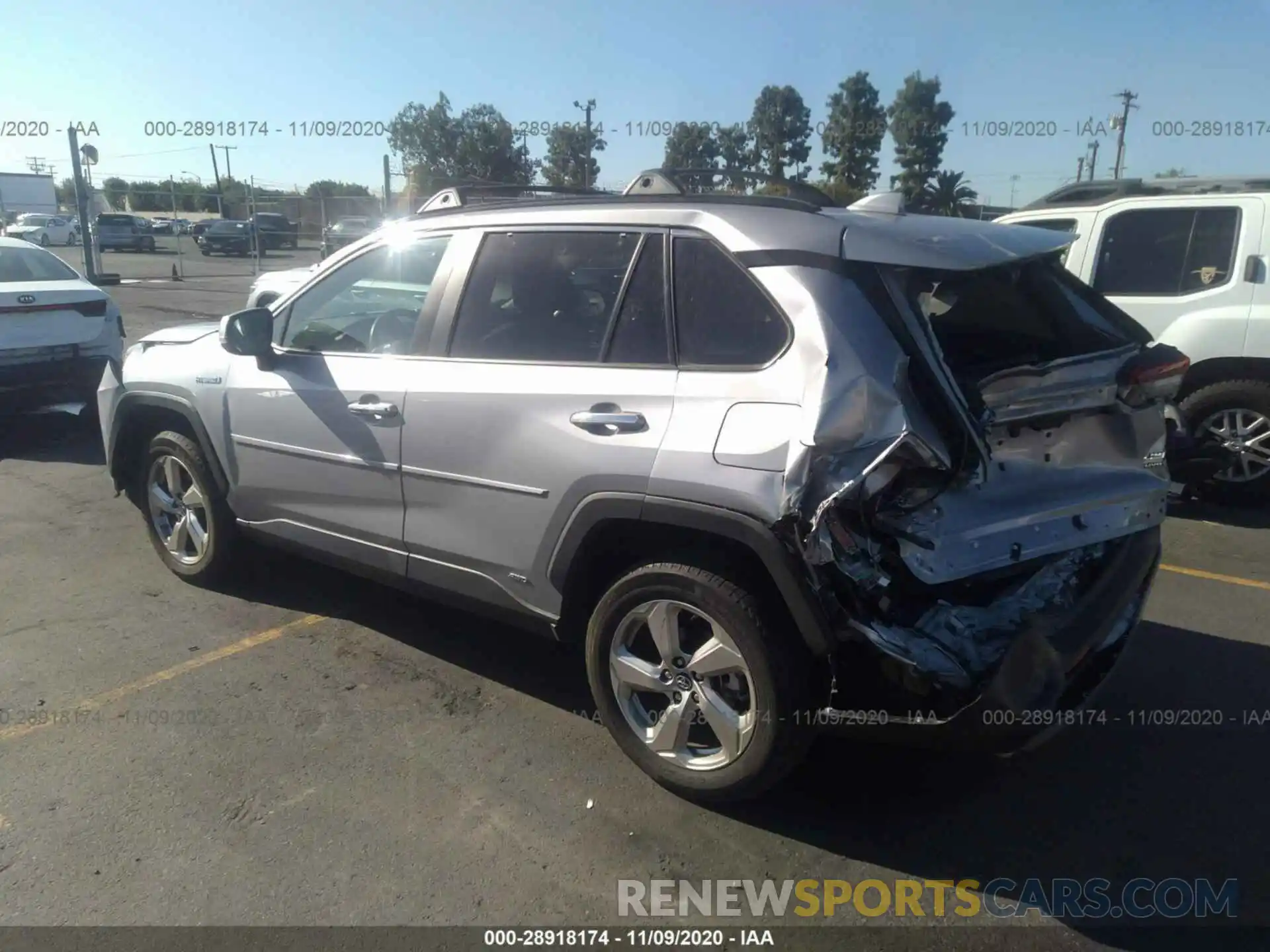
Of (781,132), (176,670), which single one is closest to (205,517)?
(176,670)

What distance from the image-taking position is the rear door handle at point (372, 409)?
12.5ft

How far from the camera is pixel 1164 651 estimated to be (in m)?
4.34

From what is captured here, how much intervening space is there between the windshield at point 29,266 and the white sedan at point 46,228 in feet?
108

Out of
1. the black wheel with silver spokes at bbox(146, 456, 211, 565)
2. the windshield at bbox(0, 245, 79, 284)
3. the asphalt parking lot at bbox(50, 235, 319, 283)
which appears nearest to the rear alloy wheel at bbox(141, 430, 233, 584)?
the black wheel with silver spokes at bbox(146, 456, 211, 565)

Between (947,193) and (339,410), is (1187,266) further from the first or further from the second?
(947,193)

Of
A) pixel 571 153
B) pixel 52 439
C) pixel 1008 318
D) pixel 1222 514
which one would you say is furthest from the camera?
pixel 571 153

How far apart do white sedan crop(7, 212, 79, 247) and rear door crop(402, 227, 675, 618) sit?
132ft

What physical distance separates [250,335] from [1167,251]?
5.84m

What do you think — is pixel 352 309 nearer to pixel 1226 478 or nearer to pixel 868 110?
pixel 1226 478

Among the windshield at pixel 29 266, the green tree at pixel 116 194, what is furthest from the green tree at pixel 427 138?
the windshield at pixel 29 266

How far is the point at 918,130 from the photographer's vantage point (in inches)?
1420

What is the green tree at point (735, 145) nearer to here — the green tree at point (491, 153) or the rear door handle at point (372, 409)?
the green tree at point (491, 153)

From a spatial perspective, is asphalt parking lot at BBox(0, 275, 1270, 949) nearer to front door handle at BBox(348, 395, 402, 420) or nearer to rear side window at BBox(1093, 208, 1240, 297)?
front door handle at BBox(348, 395, 402, 420)

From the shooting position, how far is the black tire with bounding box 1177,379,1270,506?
6.25 meters
